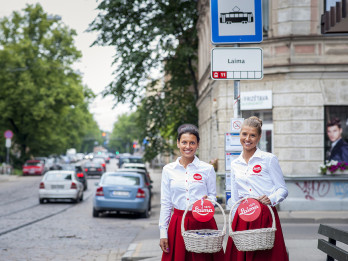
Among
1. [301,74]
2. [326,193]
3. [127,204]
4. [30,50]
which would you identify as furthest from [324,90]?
[30,50]

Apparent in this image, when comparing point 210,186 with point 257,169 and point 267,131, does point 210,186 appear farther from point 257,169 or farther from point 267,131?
Answer: point 267,131

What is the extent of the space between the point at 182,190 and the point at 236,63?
225 cm

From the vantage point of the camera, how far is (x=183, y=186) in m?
5.12

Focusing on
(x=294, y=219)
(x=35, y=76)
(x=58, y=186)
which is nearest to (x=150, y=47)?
(x=58, y=186)

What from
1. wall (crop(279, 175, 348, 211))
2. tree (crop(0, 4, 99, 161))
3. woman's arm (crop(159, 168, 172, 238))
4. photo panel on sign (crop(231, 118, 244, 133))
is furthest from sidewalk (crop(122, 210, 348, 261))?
tree (crop(0, 4, 99, 161))

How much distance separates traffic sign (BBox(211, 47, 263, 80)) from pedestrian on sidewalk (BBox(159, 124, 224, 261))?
182 cm

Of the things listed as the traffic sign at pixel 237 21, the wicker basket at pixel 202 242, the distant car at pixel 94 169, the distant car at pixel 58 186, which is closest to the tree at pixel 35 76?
the distant car at pixel 94 169

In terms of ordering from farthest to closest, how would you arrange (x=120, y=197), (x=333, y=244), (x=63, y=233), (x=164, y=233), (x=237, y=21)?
(x=120, y=197)
(x=63, y=233)
(x=237, y=21)
(x=333, y=244)
(x=164, y=233)

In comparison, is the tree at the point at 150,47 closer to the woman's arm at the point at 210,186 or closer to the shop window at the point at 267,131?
the shop window at the point at 267,131

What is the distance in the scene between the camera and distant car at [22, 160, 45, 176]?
179 ft

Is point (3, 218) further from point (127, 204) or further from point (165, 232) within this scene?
point (165, 232)

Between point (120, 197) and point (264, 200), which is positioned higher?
point (264, 200)

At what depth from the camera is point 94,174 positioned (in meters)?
52.0

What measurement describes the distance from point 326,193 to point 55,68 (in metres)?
41.2
